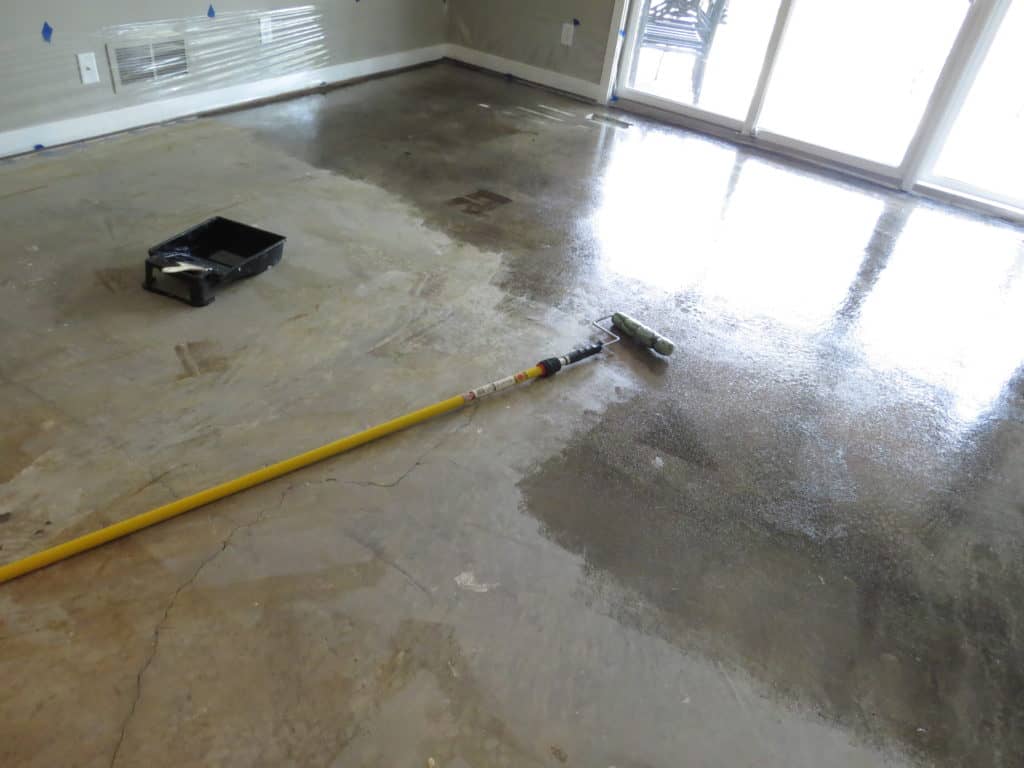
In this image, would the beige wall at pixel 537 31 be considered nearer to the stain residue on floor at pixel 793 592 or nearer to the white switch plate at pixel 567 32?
the white switch plate at pixel 567 32

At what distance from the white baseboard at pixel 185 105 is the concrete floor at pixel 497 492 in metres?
0.16

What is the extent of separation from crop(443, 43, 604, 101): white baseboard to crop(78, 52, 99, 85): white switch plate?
2.96 m

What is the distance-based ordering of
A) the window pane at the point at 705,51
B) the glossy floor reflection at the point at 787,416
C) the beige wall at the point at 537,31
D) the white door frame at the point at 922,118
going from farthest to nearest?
the beige wall at the point at 537,31
the window pane at the point at 705,51
the white door frame at the point at 922,118
the glossy floor reflection at the point at 787,416

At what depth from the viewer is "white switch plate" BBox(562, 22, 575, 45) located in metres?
5.18

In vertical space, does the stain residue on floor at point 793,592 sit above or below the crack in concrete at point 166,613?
above

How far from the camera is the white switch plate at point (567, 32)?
5.18 metres

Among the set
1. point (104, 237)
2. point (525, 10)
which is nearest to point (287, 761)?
point (104, 237)

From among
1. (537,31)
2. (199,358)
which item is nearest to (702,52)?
(537,31)

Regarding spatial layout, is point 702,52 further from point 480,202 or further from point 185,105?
point 185,105

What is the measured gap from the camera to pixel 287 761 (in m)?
1.29

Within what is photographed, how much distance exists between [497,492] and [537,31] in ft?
14.9

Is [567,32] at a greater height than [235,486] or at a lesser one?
greater

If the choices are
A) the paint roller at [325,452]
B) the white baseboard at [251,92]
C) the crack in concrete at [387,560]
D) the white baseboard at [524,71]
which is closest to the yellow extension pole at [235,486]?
the paint roller at [325,452]

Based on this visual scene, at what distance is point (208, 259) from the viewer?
2717 millimetres
